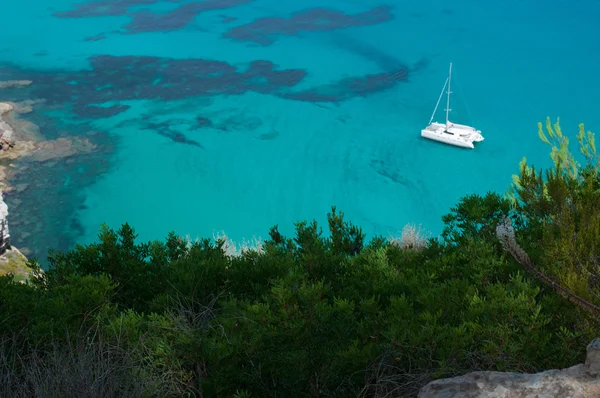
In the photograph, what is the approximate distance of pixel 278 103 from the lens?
560 inches

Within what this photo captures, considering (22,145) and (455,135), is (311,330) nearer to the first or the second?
(455,135)

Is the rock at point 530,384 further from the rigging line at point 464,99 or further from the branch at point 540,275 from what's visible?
the rigging line at point 464,99

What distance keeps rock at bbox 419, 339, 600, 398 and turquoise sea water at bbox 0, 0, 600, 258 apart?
8885mm

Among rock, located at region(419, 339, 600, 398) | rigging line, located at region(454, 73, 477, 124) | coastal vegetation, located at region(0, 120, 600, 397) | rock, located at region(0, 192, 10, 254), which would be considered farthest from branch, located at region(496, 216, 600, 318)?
rigging line, located at region(454, 73, 477, 124)

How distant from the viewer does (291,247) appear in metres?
3.72

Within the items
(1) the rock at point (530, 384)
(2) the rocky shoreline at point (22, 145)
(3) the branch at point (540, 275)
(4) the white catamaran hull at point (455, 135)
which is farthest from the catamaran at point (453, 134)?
(1) the rock at point (530, 384)

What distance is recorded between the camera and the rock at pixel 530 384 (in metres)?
1.68

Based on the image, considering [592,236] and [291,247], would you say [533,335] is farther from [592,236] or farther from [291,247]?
[291,247]

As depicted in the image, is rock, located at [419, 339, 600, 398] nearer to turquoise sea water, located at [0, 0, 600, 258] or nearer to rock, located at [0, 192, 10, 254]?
rock, located at [0, 192, 10, 254]

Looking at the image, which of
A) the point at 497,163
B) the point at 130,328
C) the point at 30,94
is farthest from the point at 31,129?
the point at 130,328

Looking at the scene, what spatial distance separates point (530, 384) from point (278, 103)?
42.0ft

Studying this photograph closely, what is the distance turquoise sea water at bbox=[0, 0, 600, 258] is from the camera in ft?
37.2

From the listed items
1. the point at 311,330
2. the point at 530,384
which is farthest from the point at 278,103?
the point at 530,384

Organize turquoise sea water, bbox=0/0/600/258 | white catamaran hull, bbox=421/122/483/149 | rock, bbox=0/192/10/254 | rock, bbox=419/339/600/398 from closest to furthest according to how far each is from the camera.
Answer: rock, bbox=419/339/600/398, rock, bbox=0/192/10/254, turquoise sea water, bbox=0/0/600/258, white catamaran hull, bbox=421/122/483/149
